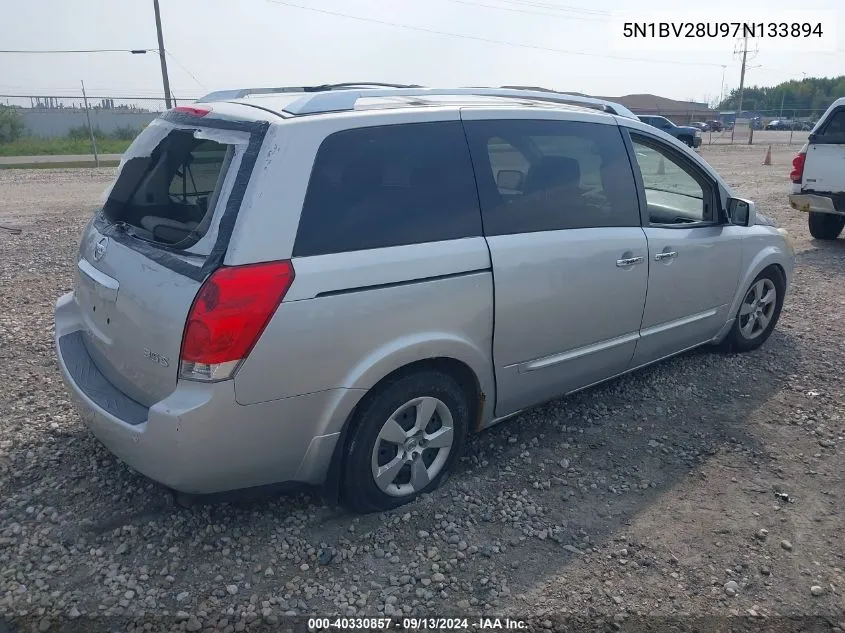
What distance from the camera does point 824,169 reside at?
901 cm

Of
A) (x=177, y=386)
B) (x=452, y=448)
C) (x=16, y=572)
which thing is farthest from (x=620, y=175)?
(x=16, y=572)

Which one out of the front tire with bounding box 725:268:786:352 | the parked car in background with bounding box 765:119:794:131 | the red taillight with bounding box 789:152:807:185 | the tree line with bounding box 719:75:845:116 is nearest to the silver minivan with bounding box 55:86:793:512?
the front tire with bounding box 725:268:786:352

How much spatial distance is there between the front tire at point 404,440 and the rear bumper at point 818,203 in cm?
756

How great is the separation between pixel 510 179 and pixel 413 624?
2.08 metres

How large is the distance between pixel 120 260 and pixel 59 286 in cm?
442

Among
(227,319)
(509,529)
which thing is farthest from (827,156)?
(227,319)

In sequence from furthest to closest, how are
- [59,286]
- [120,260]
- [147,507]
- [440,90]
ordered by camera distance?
1. [59,286]
2. [440,90]
3. [147,507]
4. [120,260]

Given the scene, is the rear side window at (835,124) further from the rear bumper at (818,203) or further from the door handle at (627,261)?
the door handle at (627,261)

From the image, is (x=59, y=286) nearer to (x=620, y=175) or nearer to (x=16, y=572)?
(x=16, y=572)

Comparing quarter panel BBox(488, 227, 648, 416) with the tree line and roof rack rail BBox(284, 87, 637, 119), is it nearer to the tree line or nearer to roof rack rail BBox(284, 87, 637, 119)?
roof rack rail BBox(284, 87, 637, 119)

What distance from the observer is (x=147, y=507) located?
3.25 m

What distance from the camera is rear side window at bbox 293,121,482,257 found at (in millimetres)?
2832

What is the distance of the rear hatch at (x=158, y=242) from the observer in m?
2.70

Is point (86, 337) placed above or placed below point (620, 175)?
below
